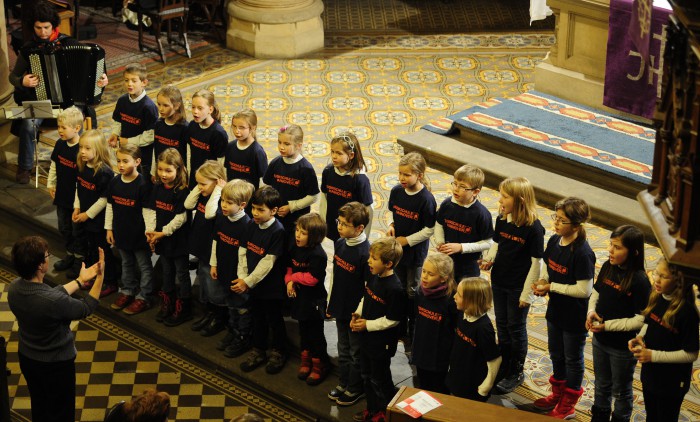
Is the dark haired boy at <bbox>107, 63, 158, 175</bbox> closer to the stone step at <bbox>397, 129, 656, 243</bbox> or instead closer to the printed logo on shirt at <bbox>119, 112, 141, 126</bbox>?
the printed logo on shirt at <bbox>119, 112, 141, 126</bbox>

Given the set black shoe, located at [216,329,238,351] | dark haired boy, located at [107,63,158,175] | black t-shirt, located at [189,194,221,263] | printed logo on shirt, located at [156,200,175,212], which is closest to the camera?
black t-shirt, located at [189,194,221,263]

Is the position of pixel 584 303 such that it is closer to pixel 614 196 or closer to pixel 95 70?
pixel 614 196

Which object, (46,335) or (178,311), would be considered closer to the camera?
(46,335)

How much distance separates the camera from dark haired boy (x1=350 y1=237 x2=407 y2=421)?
241 inches

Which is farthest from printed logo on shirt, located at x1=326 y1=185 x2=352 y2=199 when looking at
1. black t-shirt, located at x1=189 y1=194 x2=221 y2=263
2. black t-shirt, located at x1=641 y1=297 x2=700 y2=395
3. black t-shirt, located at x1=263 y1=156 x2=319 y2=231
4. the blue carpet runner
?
the blue carpet runner

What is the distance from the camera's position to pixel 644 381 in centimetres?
581

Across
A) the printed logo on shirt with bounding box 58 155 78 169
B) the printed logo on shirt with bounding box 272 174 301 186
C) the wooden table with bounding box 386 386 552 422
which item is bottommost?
the wooden table with bounding box 386 386 552 422

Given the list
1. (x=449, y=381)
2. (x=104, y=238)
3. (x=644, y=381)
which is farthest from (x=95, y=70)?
(x=644, y=381)

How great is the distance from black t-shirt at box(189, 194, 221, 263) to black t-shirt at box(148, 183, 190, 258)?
121 millimetres

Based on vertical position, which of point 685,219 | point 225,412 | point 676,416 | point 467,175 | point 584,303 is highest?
point 685,219

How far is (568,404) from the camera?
642 cm

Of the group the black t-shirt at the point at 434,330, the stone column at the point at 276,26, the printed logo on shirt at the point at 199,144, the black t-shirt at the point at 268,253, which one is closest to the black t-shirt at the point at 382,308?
the black t-shirt at the point at 434,330

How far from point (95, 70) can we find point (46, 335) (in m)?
3.30

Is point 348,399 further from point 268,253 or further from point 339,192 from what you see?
point 339,192
